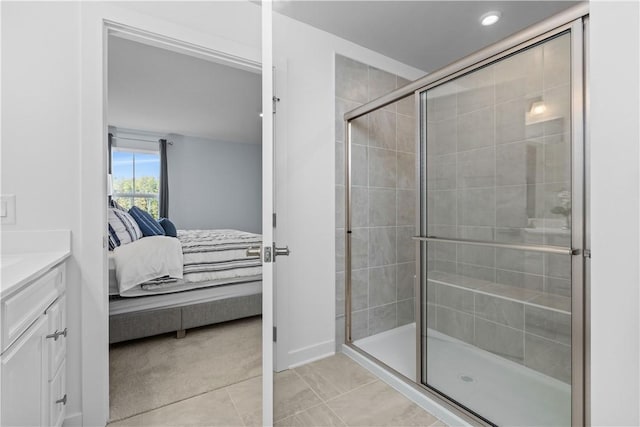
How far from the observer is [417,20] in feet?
6.95

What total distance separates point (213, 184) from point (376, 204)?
15.0 ft

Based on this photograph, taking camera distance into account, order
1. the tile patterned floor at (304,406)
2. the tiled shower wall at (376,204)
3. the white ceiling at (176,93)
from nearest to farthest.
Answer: the tile patterned floor at (304,406) < the tiled shower wall at (376,204) < the white ceiling at (176,93)

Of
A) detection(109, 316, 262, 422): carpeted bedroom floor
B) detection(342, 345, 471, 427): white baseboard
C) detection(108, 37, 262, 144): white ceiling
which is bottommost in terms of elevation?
detection(109, 316, 262, 422): carpeted bedroom floor

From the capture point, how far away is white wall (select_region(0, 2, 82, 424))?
53.9 inches

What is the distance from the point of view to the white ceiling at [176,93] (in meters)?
2.89

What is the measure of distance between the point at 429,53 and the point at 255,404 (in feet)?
9.16

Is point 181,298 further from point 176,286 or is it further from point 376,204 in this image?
point 376,204

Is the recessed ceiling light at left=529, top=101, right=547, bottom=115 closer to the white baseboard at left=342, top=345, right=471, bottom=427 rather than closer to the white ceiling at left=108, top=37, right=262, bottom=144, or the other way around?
the white baseboard at left=342, top=345, right=471, bottom=427

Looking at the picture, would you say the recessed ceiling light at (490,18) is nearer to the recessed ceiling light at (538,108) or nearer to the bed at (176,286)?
the recessed ceiling light at (538,108)

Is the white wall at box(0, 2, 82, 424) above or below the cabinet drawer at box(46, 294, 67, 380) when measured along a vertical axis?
above

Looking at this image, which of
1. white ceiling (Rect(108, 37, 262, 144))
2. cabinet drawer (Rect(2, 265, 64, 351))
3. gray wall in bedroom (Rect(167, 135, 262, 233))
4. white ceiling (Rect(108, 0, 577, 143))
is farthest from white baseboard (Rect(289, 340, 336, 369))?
gray wall in bedroom (Rect(167, 135, 262, 233))

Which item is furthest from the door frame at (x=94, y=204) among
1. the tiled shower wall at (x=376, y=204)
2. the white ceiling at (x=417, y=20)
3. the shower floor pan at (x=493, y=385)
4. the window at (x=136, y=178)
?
the window at (x=136, y=178)

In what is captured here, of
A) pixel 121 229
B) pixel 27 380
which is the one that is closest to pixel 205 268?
pixel 121 229

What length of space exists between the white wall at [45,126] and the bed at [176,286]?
97 centimetres
